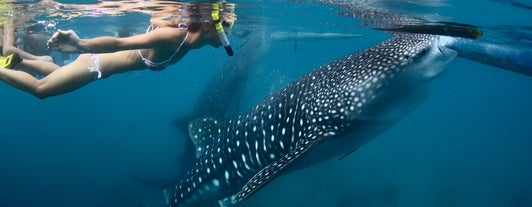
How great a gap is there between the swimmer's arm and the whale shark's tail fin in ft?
14.6

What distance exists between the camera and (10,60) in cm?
714

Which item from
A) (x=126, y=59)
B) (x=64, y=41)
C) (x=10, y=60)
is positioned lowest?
(x=126, y=59)

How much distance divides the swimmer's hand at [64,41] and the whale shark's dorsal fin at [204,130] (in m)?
2.34

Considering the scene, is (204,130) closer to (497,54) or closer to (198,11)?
(198,11)

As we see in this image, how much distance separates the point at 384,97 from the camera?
5391 millimetres

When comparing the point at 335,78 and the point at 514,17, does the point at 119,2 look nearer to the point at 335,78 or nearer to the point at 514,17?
the point at 335,78

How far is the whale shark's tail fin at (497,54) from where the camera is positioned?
14.1 ft

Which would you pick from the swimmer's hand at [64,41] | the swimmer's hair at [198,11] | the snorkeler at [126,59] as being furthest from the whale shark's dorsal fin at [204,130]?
the swimmer's hair at [198,11]

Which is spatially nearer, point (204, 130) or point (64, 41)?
point (64, 41)

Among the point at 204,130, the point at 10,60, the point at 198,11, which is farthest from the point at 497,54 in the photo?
the point at 10,60

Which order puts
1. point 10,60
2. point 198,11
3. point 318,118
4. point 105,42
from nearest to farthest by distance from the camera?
point 318,118
point 105,42
point 10,60
point 198,11

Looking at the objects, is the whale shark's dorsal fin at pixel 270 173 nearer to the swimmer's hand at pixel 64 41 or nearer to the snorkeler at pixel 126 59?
the snorkeler at pixel 126 59

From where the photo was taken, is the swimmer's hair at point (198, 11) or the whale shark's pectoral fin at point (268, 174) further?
the swimmer's hair at point (198, 11)

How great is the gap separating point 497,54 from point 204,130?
4.71m
